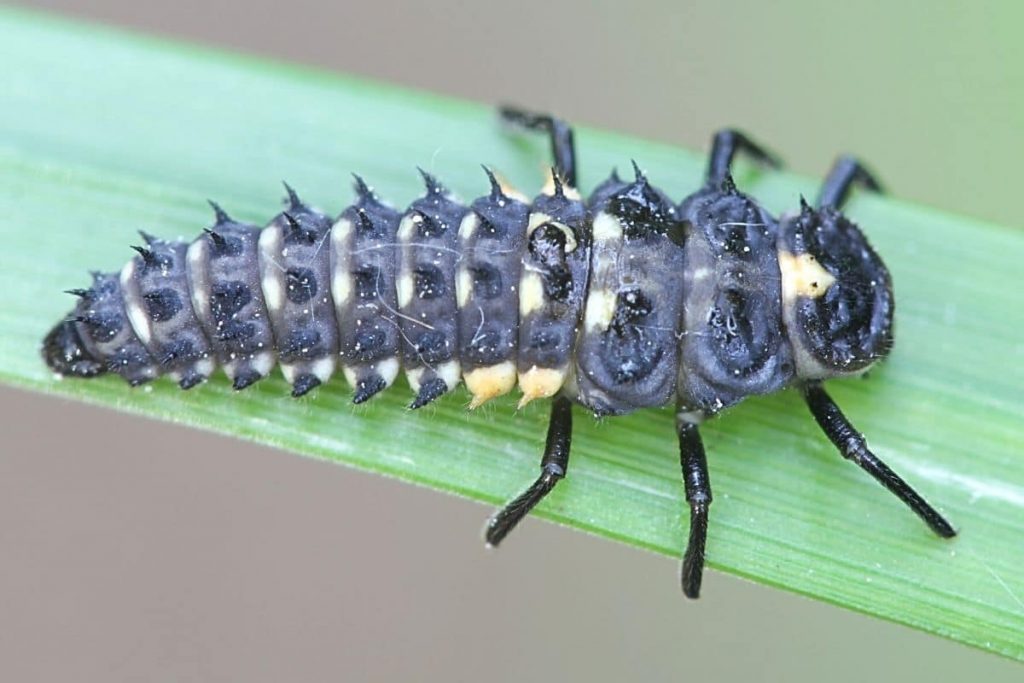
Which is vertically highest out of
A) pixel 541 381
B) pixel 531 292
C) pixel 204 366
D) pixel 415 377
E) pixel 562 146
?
pixel 562 146

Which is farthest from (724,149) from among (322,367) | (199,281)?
(199,281)

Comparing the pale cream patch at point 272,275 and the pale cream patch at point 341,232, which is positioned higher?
the pale cream patch at point 341,232

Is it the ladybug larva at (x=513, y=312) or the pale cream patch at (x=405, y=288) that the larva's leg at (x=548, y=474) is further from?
the pale cream patch at (x=405, y=288)

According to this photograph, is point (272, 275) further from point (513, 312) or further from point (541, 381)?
point (541, 381)

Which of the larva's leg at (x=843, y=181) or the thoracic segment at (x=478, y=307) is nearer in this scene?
the thoracic segment at (x=478, y=307)

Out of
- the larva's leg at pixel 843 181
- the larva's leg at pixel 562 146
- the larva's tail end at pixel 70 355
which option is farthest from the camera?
the larva's leg at pixel 843 181

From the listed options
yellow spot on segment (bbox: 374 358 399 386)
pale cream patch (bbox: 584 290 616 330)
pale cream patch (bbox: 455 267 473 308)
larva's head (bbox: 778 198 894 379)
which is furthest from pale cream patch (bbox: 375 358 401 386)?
larva's head (bbox: 778 198 894 379)

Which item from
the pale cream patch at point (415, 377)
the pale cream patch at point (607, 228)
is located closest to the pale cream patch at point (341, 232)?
the pale cream patch at point (415, 377)

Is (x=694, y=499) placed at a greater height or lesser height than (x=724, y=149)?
lesser
